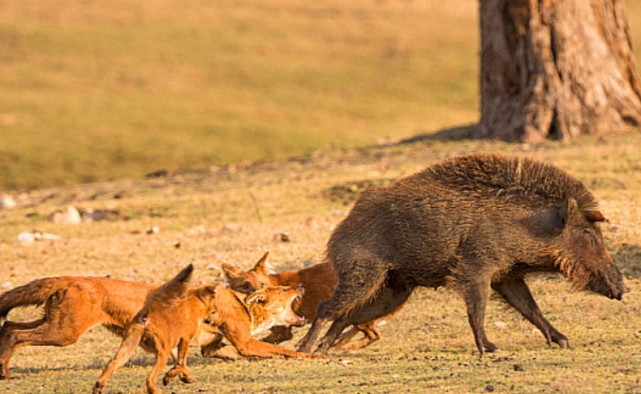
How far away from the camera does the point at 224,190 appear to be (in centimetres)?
1803

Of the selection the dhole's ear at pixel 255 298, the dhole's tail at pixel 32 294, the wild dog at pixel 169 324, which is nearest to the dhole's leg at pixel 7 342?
the dhole's tail at pixel 32 294

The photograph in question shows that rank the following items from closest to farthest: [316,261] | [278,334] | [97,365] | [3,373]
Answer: [3,373] < [97,365] < [278,334] < [316,261]

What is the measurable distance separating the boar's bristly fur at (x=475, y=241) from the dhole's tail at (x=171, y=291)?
4.96ft

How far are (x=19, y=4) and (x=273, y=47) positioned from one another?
9.93m

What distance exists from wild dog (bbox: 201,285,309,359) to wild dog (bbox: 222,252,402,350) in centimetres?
28

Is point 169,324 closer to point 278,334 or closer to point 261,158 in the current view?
point 278,334

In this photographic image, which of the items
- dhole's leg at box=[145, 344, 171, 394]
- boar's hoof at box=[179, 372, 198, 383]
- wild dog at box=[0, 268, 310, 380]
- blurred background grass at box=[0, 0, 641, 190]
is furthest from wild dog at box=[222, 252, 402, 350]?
blurred background grass at box=[0, 0, 641, 190]

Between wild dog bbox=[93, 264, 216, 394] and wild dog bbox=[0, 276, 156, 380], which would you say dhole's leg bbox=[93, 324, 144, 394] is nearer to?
wild dog bbox=[93, 264, 216, 394]

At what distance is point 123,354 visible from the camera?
7.41 metres

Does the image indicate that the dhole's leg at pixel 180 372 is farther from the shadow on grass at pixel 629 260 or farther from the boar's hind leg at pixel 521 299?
the shadow on grass at pixel 629 260

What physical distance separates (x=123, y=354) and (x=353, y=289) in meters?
2.14

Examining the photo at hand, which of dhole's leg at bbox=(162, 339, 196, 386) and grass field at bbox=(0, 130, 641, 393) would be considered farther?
dhole's leg at bbox=(162, 339, 196, 386)

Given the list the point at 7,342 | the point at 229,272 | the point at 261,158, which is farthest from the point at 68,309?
the point at 261,158

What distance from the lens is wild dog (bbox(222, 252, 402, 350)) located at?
31.9 ft
